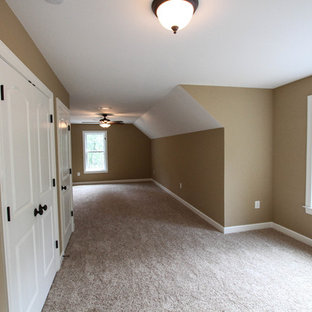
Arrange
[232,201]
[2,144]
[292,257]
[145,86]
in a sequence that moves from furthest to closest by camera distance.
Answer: [232,201]
[145,86]
[292,257]
[2,144]

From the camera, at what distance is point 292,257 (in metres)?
2.65

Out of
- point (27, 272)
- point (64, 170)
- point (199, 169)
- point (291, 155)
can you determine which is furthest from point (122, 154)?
point (27, 272)

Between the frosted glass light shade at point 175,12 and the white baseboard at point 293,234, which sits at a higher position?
the frosted glass light shade at point 175,12

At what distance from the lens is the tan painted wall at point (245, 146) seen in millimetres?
3332

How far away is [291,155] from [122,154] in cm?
604

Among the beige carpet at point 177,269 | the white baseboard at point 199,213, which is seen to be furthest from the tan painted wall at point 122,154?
the beige carpet at point 177,269

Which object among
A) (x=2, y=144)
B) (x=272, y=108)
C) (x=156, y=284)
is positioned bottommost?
(x=156, y=284)

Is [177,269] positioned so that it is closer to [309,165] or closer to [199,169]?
[199,169]

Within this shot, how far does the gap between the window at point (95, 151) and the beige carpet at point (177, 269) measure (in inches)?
164

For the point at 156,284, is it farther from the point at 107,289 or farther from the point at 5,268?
the point at 5,268

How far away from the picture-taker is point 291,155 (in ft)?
10.5

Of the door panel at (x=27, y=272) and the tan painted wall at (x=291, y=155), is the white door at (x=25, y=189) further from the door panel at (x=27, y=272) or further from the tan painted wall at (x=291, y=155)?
the tan painted wall at (x=291, y=155)

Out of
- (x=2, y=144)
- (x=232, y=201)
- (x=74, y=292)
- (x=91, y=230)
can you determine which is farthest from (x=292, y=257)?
(x=2, y=144)

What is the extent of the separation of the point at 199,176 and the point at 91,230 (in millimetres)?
2297
